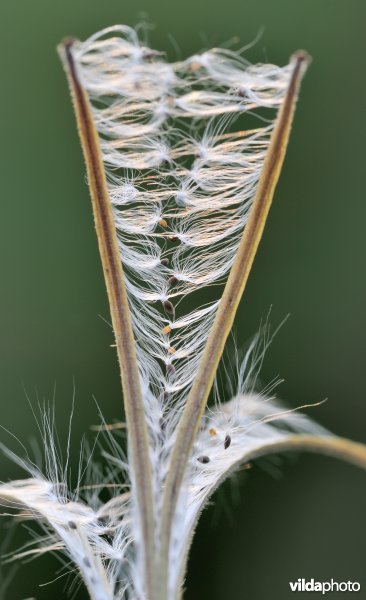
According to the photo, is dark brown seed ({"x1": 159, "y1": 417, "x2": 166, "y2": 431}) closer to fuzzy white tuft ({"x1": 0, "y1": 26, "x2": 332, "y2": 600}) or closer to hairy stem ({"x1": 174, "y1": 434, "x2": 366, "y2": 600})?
fuzzy white tuft ({"x1": 0, "y1": 26, "x2": 332, "y2": 600})

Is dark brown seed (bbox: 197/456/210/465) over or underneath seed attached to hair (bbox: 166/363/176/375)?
underneath

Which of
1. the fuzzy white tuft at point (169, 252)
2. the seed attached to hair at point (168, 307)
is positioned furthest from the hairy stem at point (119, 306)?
the seed attached to hair at point (168, 307)

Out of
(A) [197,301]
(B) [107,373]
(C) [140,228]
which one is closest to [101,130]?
(C) [140,228]

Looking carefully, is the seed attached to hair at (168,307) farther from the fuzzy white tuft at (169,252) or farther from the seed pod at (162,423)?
the seed pod at (162,423)

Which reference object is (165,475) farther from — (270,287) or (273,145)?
(270,287)

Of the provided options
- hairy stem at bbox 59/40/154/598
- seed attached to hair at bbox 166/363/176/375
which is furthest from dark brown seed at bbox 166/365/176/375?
hairy stem at bbox 59/40/154/598

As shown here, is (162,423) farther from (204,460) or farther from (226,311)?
(226,311)
